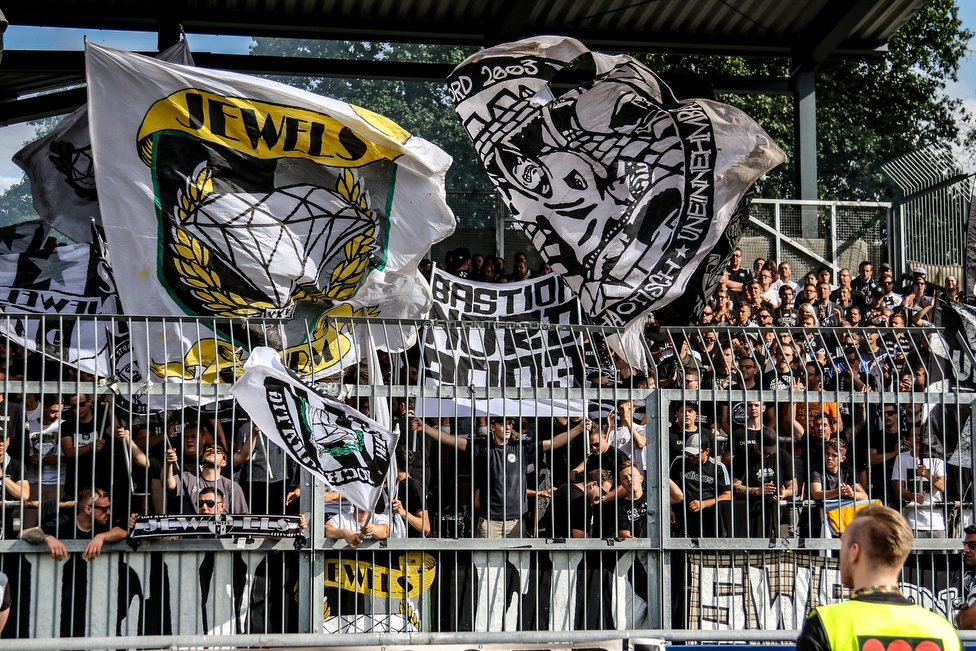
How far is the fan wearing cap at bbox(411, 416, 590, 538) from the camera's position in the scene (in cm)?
830

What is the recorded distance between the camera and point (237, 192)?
966 cm

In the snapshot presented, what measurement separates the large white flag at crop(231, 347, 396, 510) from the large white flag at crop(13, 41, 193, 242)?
5.02 m

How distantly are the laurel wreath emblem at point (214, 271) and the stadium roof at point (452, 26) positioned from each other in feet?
25.1

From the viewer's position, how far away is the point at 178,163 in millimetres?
9508

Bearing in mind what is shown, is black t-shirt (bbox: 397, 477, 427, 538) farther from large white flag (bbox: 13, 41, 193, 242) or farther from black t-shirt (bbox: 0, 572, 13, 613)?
A: large white flag (bbox: 13, 41, 193, 242)

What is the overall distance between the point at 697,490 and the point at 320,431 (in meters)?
3.32

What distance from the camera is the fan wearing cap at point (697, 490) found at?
28.6 feet

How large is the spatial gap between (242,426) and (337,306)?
1.46m

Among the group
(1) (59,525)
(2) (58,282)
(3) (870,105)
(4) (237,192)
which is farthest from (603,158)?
(3) (870,105)

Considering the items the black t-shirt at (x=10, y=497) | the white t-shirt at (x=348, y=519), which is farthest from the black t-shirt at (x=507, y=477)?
the black t-shirt at (x=10, y=497)

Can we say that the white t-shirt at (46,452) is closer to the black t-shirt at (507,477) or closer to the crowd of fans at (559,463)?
the crowd of fans at (559,463)

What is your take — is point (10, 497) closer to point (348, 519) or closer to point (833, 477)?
point (348, 519)

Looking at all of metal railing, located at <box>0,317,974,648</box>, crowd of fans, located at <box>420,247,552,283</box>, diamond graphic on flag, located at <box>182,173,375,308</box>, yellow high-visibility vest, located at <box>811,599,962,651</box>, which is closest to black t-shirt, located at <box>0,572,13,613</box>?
metal railing, located at <box>0,317,974,648</box>

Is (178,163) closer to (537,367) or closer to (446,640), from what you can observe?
(537,367)
